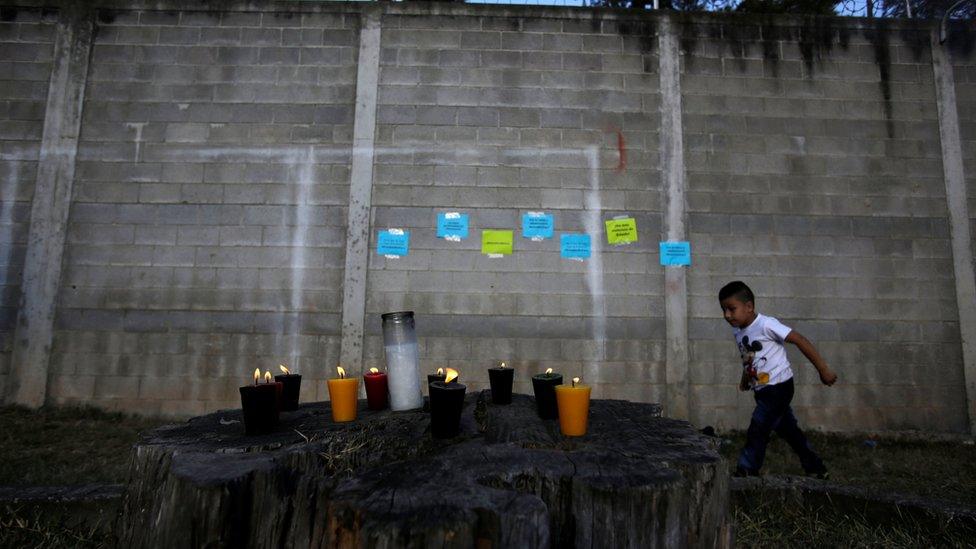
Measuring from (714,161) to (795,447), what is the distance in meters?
2.66

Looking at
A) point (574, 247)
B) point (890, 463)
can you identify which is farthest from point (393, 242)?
point (890, 463)

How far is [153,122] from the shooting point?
465 cm

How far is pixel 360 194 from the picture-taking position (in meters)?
4.56

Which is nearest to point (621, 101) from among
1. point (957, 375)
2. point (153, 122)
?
point (957, 375)

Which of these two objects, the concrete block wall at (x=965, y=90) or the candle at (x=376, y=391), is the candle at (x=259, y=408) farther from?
the concrete block wall at (x=965, y=90)

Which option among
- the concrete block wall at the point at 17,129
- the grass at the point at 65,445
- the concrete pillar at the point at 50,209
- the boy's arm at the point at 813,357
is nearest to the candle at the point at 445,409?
the grass at the point at 65,445

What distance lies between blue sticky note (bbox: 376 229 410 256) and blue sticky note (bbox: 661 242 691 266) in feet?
7.38

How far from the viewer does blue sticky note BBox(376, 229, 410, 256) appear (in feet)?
14.8

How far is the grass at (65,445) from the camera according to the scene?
291 centimetres

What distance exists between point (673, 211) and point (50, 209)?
17.8ft

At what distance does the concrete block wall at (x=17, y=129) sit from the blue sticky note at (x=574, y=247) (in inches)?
182

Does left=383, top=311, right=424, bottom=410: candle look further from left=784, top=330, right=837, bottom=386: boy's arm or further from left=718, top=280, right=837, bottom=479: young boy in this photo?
left=784, top=330, right=837, bottom=386: boy's arm

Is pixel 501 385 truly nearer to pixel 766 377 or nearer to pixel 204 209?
pixel 766 377

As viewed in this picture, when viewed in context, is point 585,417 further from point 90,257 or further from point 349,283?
point 90,257
